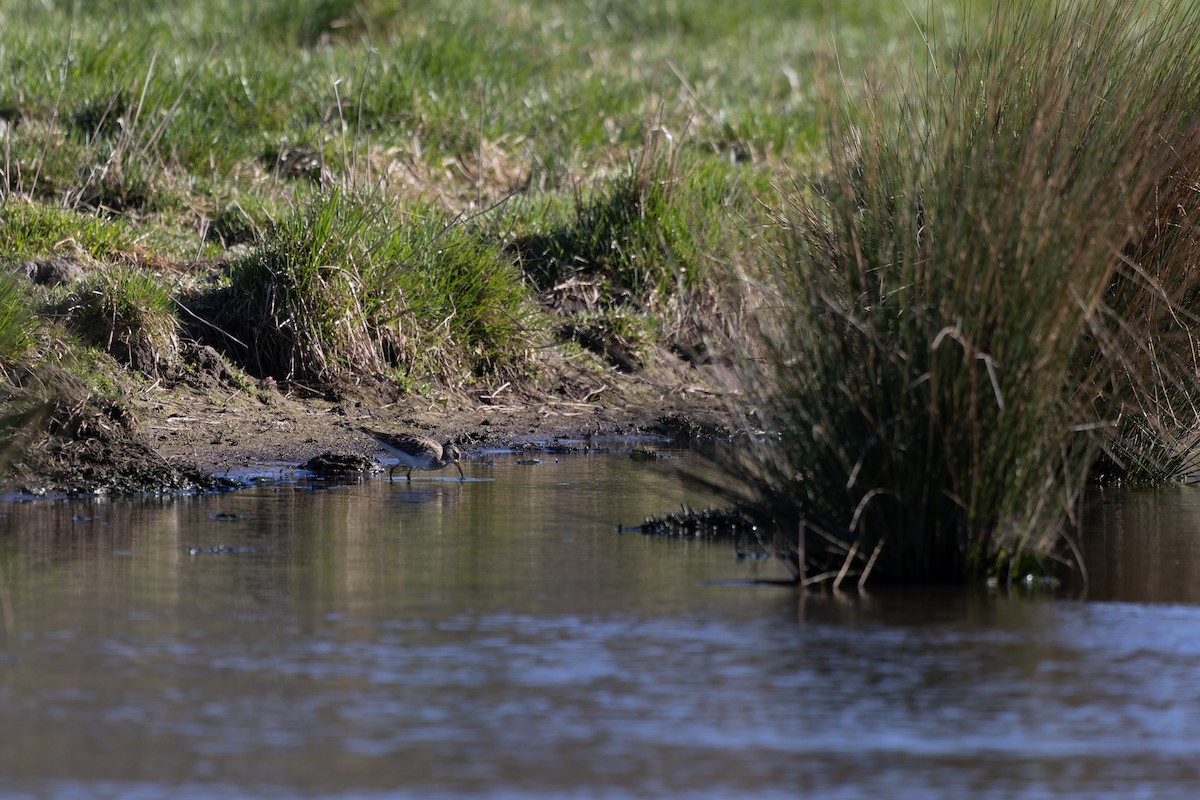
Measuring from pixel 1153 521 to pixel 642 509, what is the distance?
1803mm

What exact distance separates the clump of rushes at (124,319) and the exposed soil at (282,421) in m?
0.15

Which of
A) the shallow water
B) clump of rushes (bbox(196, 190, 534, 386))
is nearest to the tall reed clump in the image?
the shallow water

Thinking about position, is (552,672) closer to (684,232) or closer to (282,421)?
(282,421)

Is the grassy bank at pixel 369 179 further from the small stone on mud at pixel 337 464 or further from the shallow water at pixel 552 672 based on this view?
the shallow water at pixel 552 672

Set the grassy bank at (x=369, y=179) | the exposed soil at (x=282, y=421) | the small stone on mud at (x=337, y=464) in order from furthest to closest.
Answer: the grassy bank at (x=369, y=179)
the small stone on mud at (x=337, y=464)
the exposed soil at (x=282, y=421)

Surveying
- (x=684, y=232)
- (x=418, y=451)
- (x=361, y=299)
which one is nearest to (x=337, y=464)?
(x=418, y=451)

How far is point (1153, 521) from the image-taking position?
20.3ft

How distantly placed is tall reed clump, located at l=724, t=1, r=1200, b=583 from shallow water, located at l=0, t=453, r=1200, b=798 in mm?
198

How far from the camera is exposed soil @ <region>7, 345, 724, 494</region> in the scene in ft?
22.1

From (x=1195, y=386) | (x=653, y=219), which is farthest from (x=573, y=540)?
(x=653, y=219)

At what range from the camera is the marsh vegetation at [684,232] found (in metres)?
4.80

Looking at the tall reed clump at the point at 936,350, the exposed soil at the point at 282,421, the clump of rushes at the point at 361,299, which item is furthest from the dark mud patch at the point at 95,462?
the tall reed clump at the point at 936,350

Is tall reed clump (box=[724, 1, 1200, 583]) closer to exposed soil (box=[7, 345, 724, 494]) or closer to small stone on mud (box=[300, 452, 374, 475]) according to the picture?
exposed soil (box=[7, 345, 724, 494])

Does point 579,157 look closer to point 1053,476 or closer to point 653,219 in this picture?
point 653,219
